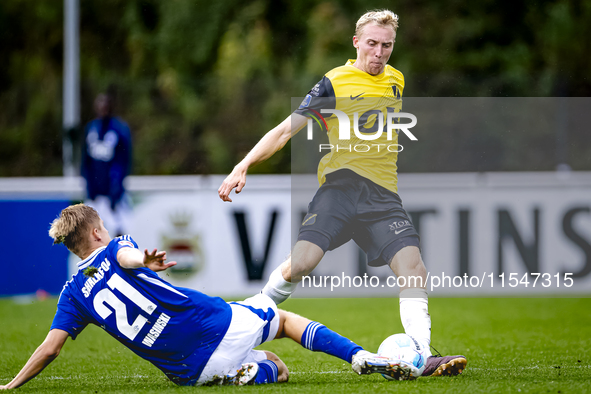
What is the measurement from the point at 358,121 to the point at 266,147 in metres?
0.59

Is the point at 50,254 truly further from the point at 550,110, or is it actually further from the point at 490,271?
the point at 550,110

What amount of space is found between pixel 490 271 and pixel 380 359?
11.0 feet

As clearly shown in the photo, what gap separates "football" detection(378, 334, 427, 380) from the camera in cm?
355

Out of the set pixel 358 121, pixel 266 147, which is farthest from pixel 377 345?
pixel 266 147

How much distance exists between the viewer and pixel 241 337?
3.53m

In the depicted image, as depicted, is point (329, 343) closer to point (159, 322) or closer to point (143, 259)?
point (159, 322)

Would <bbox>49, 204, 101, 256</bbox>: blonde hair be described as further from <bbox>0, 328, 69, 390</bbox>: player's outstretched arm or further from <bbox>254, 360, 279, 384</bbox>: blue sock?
<bbox>254, 360, 279, 384</bbox>: blue sock

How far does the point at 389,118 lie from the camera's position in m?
4.25

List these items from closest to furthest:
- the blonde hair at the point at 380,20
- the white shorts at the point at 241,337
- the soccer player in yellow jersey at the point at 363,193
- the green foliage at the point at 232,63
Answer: the white shorts at the point at 241,337, the soccer player in yellow jersey at the point at 363,193, the blonde hair at the point at 380,20, the green foliage at the point at 232,63

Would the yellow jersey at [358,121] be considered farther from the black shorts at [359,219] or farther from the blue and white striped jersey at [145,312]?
the blue and white striped jersey at [145,312]

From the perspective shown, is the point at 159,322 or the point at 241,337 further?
the point at 241,337

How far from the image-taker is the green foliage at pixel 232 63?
34.7ft

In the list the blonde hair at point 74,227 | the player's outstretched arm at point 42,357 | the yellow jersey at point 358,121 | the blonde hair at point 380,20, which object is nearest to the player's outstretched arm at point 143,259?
the blonde hair at point 74,227

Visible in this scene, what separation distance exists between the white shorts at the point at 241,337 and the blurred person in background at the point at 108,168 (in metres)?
5.35
